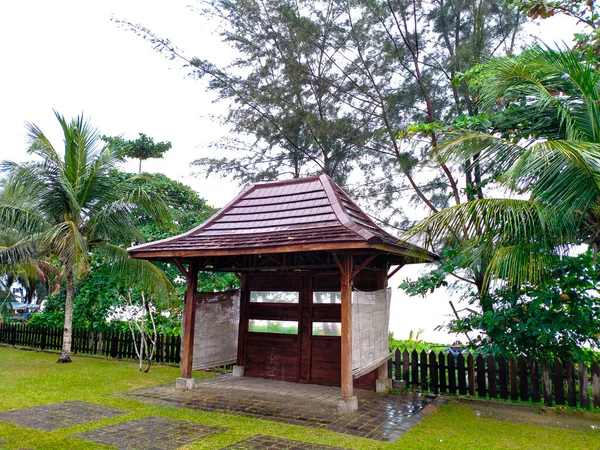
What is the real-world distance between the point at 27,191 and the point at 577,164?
11.2m

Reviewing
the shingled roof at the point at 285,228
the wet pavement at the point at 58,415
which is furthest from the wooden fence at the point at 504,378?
the wet pavement at the point at 58,415

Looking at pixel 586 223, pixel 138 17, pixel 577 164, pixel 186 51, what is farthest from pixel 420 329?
pixel 138 17

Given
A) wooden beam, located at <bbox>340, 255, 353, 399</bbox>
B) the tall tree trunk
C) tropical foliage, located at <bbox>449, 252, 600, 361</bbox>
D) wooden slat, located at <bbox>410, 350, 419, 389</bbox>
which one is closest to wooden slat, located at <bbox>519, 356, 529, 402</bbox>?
tropical foliage, located at <bbox>449, 252, 600, 361</bbox>

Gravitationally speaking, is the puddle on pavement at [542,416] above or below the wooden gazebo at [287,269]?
below

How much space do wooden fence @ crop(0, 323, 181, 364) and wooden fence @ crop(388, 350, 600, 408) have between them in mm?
5916

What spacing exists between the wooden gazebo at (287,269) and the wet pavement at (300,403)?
0.50m

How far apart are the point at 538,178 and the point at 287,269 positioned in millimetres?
4900

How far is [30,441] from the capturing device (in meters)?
4.86

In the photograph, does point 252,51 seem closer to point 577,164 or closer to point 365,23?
point 365,23

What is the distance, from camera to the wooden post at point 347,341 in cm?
653

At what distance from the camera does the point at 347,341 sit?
665 centimetres

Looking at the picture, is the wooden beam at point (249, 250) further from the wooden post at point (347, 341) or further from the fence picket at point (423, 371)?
the fence picket at point (423, 371)

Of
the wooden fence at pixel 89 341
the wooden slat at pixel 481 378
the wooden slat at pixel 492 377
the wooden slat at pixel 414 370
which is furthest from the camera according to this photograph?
the wooden fence at pixel 89 341

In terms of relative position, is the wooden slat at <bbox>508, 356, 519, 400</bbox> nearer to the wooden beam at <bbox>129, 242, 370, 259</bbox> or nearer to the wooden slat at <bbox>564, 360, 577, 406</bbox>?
the wooden slat at <bbox>564, 360, 577, 406</bbox>
